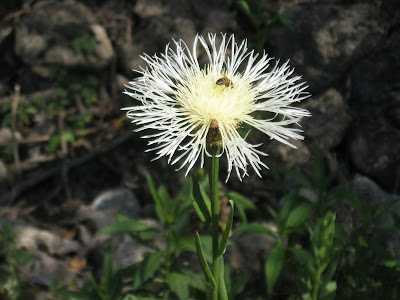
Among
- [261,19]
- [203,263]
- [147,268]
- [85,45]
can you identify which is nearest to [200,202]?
[203,263]

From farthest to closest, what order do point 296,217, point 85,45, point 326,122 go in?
point 85,45
point 326,122
point 296,217

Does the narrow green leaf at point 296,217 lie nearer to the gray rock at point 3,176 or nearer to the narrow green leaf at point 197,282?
the narrow green leaf at point 197,282

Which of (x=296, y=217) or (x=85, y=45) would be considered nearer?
(x=296, y=217)

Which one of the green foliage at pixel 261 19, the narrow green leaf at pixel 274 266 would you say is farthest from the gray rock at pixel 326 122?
the narrow green leaf at pixel 274 266

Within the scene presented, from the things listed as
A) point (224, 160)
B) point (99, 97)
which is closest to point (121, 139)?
point (99, 97)

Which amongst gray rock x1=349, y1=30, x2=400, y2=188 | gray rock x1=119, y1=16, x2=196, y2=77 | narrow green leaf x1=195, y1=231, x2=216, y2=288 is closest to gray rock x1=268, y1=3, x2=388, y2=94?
gray rock x1=349, y1=30, x2=400, y2=188

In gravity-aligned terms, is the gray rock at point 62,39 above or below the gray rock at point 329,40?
below

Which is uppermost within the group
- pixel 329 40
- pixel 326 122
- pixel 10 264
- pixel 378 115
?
pixel 329 40

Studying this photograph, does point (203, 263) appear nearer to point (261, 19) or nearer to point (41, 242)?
point (41, 242)

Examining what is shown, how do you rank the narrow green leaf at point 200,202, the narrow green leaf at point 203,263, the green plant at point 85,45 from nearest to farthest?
1. the narrow green leaf at point 203,263
2. the narrow green leaf at point 200,202
3. the green plant at point 85,45
